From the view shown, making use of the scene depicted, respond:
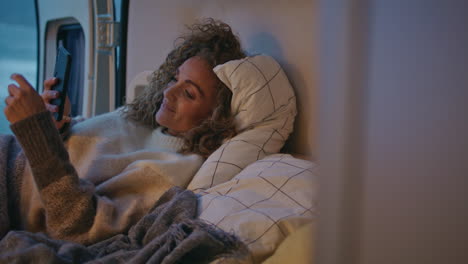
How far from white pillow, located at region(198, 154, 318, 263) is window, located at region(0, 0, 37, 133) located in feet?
5.77

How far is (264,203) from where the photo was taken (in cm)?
107

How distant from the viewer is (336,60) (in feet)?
1.37

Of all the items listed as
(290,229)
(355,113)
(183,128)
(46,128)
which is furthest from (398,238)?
(183,128)

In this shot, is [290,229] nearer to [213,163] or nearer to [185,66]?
[213,163]

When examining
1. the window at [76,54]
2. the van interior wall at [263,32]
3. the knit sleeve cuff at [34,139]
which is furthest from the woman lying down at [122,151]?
the window at [76,54]

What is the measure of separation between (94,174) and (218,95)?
1.75 ft

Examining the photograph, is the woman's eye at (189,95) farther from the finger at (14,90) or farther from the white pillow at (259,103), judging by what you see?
the finger at (14,90)

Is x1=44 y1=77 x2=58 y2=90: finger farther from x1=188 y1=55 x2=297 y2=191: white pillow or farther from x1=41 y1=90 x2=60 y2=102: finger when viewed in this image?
x1=188 y1=55 x2=297 y2=191: white pillow

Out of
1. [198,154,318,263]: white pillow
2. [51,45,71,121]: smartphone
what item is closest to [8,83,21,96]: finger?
[51,45,71,121]: smartphone

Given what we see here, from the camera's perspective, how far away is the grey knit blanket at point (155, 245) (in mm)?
886

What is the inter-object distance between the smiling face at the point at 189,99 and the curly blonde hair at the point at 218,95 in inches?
1.6

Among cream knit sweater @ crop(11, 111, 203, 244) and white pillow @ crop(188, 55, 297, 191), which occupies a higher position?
white pillow @ crop(188, 55, 297, 191)

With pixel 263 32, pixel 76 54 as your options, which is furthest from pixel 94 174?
pixel 76 54

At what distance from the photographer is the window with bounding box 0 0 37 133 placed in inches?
95.3
